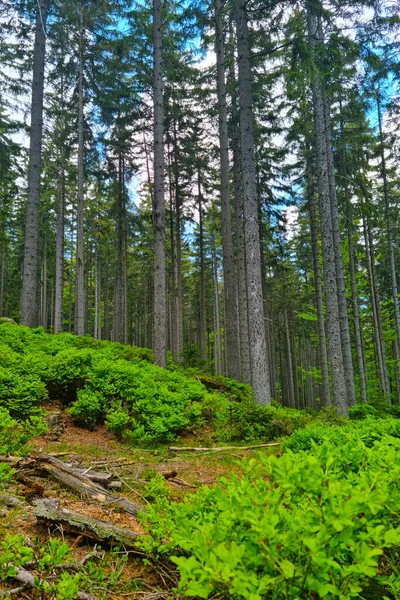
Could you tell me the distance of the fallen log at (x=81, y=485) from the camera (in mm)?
3268

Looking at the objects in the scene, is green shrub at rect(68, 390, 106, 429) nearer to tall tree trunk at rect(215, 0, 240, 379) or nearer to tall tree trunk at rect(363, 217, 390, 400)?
tall tree trunk at rect(215, 0, 240, 379)

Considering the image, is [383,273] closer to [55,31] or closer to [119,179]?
[119,179]

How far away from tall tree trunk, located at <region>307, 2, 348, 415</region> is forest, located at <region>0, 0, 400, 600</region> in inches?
2.5

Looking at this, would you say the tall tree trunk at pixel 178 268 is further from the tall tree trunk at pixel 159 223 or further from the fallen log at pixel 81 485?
the fallen log at pixel 81 485

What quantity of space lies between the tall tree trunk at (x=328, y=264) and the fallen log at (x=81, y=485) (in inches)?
340

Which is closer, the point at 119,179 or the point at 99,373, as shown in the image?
the point at 99,373

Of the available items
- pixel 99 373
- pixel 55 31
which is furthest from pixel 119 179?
pixel 99 373

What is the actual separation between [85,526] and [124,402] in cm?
425

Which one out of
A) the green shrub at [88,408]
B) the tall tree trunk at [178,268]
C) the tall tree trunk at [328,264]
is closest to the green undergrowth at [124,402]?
the green shrub at [88,408]

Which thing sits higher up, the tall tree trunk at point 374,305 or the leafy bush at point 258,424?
the tall tree trunk at point 374,305

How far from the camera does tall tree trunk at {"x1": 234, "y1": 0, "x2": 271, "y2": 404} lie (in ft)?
29.6

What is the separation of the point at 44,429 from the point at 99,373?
2126 mm

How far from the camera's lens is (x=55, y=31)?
48.7 feet

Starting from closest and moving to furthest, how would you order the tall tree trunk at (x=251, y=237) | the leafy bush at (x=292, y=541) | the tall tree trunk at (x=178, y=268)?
1. the leafy bush at (x=292, y=541)
2. the tall tree trunk at (x=251, y=237)
3. the tall tree trunk at (x=178, y=268)
